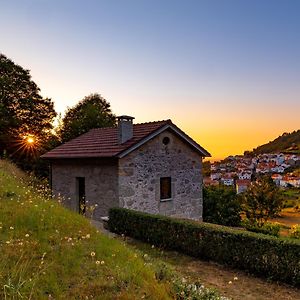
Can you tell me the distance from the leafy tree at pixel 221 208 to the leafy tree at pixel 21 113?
1945cm

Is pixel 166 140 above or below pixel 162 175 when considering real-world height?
above

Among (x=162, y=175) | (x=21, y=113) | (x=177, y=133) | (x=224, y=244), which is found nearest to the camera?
(x=224, y=244)

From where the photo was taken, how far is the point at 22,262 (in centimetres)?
488

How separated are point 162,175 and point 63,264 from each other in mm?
11964

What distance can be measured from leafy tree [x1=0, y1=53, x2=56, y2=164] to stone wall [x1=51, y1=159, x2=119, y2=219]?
1477 centimetres

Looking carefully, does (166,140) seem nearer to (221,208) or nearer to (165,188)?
(165,188)

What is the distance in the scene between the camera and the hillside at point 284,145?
10961cm

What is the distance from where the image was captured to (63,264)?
5176mm

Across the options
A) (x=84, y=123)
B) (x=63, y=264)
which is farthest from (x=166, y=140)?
(x=84, y=123)

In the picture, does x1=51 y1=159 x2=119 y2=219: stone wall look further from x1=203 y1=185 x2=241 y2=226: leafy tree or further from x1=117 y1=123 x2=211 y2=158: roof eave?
x1=203 y1=185 x2=241 y2=226: leafy tree

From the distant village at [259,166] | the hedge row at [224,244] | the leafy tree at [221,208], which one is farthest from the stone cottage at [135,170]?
the distant village at [259,166]

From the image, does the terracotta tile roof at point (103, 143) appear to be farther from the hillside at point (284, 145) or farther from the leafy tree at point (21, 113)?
the hillside at point (284, 145)

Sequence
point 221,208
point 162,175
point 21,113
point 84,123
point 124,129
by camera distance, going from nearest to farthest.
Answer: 1. point 124,129
2. point 162,175
3. point 221,208
4. point 84,123
5. point 21,113

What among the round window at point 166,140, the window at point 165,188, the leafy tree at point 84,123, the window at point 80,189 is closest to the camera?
the window at point 165,188
